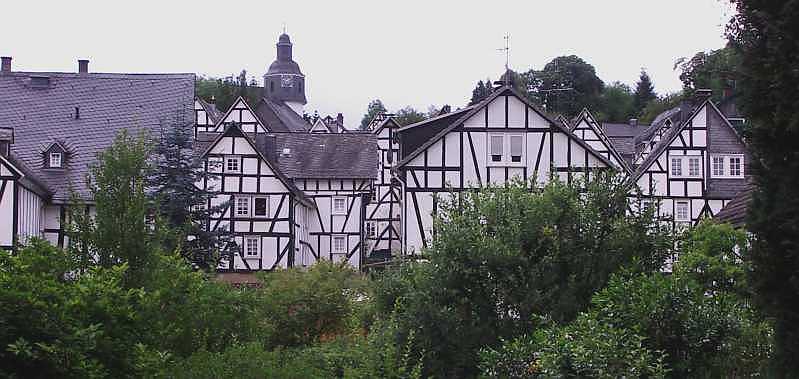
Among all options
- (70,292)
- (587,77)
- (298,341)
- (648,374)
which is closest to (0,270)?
(70,292)

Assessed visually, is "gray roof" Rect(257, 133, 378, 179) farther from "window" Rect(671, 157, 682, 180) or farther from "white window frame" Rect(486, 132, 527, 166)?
"white window frame" Rect(486, 132, 527, 166)

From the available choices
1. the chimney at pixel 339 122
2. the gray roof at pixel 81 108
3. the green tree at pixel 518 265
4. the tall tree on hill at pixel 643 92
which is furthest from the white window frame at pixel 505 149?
the tall tree on hill at pixel 643 92

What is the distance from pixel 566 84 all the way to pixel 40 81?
63966 mm

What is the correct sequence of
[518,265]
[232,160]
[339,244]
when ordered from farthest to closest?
1. [339,244]
2. [232,160]
3. [518,265]

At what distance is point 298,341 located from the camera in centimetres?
1962

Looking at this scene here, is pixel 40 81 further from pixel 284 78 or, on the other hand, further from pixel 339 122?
pixel 284 78

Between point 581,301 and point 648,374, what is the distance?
291 centimetres

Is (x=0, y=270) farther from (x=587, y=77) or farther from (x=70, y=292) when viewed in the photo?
(x=587, y=77)

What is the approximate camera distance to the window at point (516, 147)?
33.1m

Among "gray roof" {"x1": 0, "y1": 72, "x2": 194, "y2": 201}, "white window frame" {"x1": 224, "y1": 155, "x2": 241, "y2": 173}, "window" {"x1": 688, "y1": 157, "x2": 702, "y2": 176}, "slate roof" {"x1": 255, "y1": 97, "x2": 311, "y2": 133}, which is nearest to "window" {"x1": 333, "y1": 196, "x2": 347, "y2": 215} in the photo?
"white window frame" {"x1": 224, "y1": 155, "x2": 241, "y2": 173}

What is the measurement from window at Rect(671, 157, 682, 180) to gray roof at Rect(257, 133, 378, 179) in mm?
15770

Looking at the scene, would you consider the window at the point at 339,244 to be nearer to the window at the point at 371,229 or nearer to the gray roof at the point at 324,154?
the window at the point at 371,229

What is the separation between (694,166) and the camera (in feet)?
128

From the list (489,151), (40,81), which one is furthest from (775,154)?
(40,81)
